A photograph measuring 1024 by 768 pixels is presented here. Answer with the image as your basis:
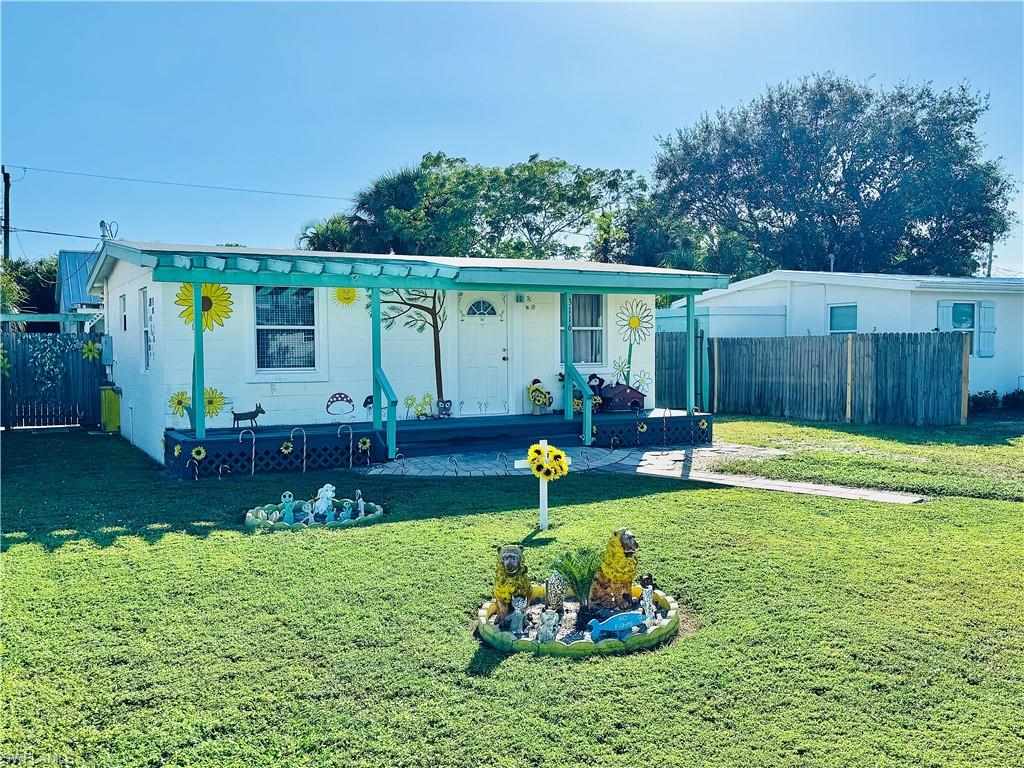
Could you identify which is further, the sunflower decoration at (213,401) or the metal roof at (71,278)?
the metal roof at (71,278)

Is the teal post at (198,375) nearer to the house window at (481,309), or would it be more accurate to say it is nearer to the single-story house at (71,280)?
the house window at (481,309)

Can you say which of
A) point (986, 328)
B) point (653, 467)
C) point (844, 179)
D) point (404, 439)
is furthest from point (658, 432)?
point (844, 179)

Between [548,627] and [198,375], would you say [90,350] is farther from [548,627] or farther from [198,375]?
[548,627]

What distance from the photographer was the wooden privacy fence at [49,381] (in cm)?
1557

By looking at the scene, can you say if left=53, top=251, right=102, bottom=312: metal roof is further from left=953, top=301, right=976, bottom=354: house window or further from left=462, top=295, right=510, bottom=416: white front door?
left=953, top=301, right=976, bottom=354: house window

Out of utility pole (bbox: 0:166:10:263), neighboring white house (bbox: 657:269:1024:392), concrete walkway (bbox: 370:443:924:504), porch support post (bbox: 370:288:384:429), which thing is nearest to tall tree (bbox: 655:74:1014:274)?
neighboring white house (bbox: 657:269:1024:392)

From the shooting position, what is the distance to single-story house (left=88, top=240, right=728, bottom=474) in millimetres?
9930

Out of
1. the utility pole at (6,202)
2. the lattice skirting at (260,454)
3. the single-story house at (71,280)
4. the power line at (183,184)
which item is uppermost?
the power line at (183,184)

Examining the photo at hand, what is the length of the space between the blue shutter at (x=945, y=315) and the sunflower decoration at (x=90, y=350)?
55.1ft

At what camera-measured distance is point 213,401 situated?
10.6 meters

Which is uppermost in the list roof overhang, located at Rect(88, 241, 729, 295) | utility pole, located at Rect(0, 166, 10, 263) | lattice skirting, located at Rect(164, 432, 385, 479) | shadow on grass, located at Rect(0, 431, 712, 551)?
utility pole, located at Rect(0, 166, 10, 263)

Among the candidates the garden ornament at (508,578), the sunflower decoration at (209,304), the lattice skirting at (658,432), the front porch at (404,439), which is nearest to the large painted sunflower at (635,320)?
the front porch at (404,439)

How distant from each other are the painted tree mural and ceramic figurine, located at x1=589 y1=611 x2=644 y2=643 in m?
8.06

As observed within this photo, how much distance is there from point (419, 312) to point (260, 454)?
3.47 meters
